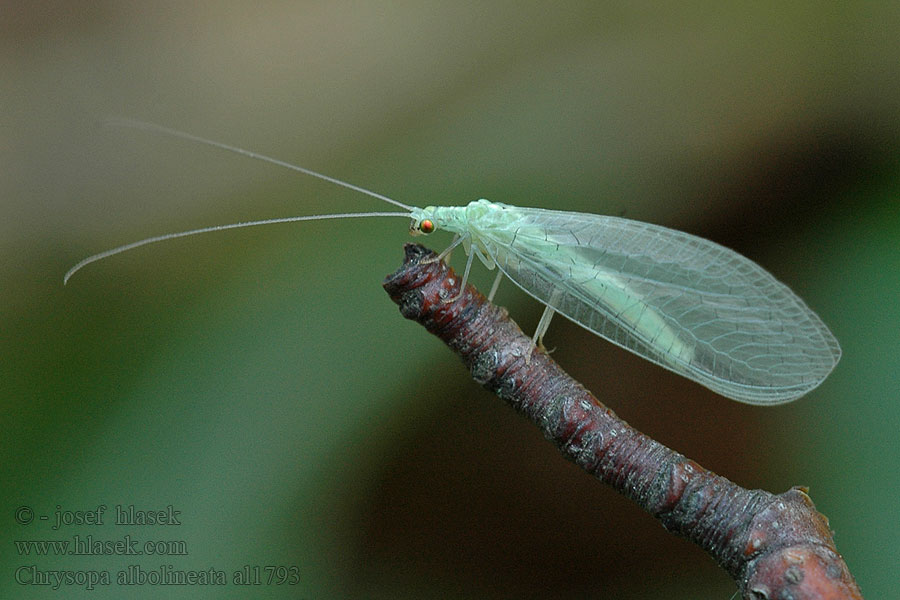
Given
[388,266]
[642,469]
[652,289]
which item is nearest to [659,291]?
[652,289]

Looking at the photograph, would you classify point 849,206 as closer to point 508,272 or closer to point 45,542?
point 508,272

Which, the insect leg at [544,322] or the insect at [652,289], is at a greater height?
the insect at [652,289]

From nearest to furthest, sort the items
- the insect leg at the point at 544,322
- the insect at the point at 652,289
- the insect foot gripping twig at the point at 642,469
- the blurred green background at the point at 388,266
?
1. the insect foot gripping twig at the point at 642,469
2. the blurred green background at the point at 388,266
3. the insect at the point at 652,289
4. the insect leg at the point at 544,322

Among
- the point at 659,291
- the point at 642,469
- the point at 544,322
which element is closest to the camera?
the point at 642,469

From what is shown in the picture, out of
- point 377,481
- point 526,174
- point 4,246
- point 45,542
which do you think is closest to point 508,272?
point 526,174

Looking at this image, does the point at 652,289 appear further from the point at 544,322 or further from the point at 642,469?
the point at 642,469

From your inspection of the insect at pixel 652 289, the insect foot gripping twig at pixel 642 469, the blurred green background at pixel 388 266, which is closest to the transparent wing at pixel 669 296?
the insect at pixel 652 289

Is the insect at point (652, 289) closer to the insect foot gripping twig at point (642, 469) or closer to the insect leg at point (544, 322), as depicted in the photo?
the insect leg at point (544, 322)
